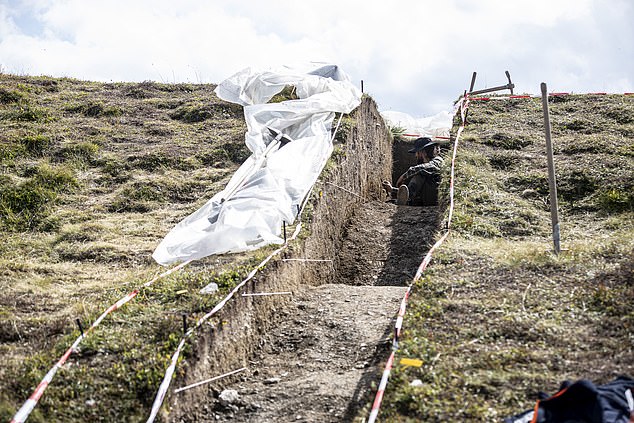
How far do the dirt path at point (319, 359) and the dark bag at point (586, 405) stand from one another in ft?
4.57

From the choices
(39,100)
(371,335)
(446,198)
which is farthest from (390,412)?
(39,100)

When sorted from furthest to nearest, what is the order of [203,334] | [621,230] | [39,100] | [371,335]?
[39,100]
[621,230]
[371,335]
[203,334]

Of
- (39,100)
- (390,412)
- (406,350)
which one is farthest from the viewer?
(39,100)

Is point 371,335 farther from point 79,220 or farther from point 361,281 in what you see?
point 79,220

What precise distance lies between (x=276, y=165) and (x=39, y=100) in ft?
25.3

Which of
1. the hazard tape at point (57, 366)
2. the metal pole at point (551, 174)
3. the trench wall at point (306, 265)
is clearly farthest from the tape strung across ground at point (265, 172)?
the metal pole at point (551, 174)

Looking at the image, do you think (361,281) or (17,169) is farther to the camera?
(17,169)

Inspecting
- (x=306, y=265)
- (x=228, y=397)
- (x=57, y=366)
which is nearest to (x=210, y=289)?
(x=228, y=397)

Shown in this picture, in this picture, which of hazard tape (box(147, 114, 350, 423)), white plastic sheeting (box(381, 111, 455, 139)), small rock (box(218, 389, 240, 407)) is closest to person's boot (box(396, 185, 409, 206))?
white plastic sheeting (box(381, 111, 455, 139))

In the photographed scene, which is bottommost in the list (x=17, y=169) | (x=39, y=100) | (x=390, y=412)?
(x=390, y=412)

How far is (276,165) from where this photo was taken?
8625 mm

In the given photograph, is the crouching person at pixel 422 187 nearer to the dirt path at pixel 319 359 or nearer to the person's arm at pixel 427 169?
the person's arm at pixel 427 169

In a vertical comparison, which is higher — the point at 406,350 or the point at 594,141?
the point at 594,141

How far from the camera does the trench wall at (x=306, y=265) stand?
5055 millimetres
